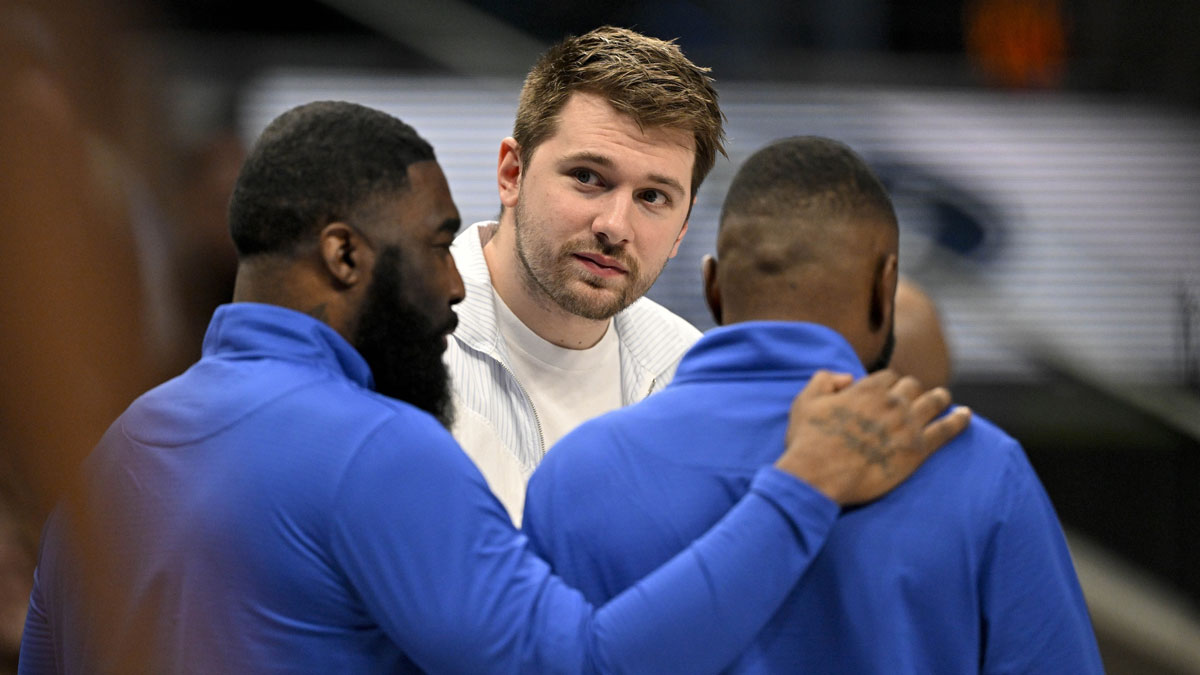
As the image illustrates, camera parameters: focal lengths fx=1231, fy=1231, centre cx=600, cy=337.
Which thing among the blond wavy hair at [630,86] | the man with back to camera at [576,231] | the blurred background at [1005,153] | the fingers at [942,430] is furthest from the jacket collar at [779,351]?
the blurred background at [1005,153]

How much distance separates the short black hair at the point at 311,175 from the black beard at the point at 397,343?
0.08m

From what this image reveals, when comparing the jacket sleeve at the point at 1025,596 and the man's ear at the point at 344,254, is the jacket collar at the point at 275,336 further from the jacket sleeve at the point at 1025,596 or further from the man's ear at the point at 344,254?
the jacket sleeve at the point at 1025,596

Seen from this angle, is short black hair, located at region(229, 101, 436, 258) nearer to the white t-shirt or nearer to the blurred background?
the white t-shirt

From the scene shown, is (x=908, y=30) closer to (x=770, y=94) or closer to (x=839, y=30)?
(x=839, y=30)

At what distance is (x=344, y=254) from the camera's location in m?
1.37

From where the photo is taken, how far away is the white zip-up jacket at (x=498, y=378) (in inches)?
81.0

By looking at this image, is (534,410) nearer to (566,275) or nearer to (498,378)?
(498,378)

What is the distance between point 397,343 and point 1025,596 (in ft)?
2.43

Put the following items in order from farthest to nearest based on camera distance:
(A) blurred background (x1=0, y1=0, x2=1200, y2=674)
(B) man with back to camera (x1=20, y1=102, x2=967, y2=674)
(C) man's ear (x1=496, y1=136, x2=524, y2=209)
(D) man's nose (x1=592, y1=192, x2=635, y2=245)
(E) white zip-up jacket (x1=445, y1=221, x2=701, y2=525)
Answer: (A) blurred background (x1=0, y1=0, x2=1200, y2=674)
(C) man's ear (x1=496, y1=136, x2=524, y2=209)
(D) man's nose (x1=592, y1=192, x2=635, y2=245)
(E) white zip-up jacket (x1=445, y1=221, x2=701, y2=525)
(B) man with back to camera (x1=20, y1=102, x2=967, y2=674)

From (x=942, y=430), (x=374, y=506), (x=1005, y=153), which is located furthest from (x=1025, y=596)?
(x=1005, y=153)

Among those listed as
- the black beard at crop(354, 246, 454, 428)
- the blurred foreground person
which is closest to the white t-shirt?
the black beard at crop(354, 246, 454, 428)

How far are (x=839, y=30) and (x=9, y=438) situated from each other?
21.1 feet

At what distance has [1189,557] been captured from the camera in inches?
202

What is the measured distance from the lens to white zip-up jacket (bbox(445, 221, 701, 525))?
2.06 meters
